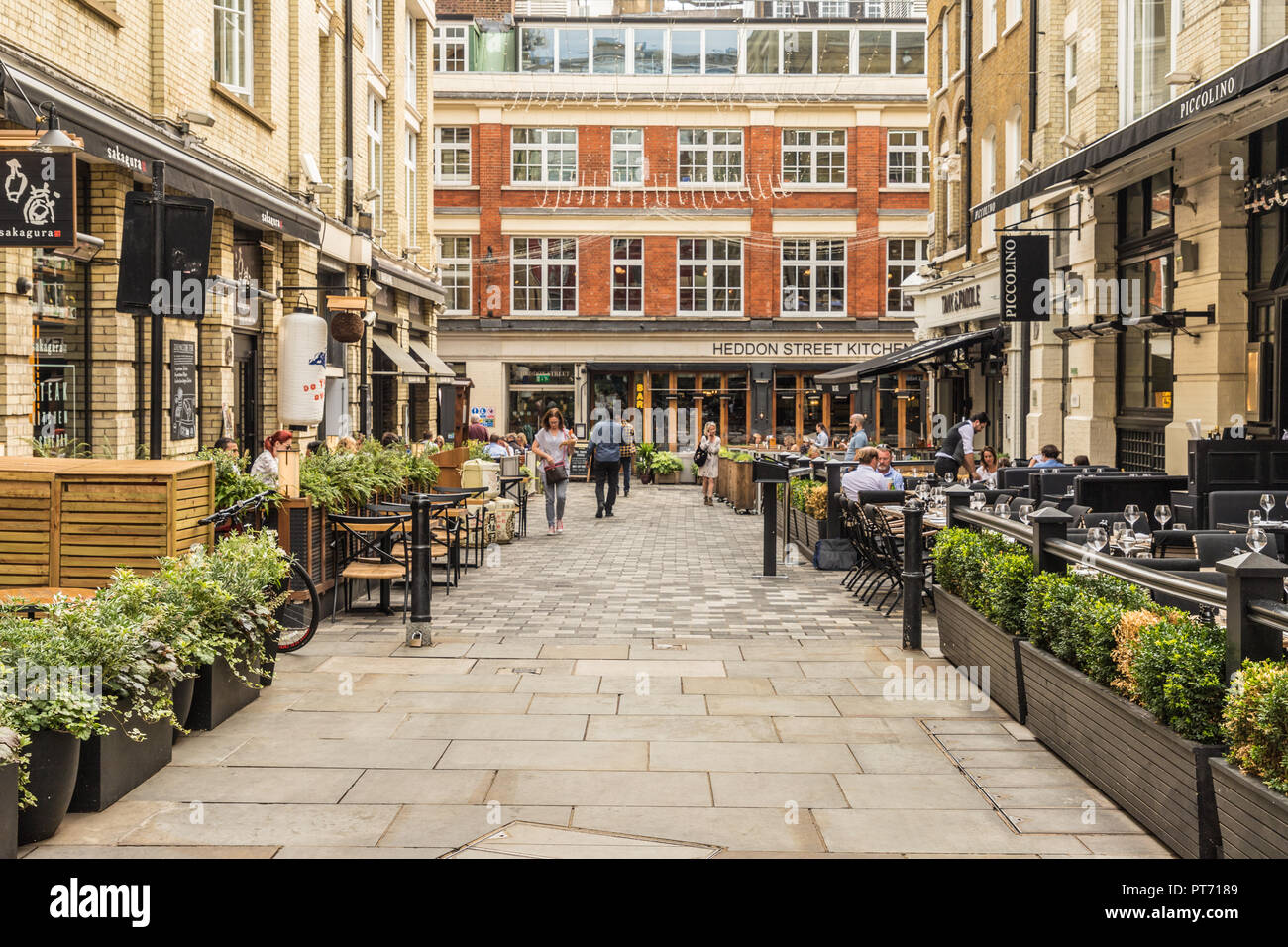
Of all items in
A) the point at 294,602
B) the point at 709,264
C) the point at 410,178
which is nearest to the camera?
the point at 294,602

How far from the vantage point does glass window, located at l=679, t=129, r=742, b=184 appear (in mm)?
40531

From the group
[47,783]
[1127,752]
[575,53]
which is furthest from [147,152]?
[575,53]

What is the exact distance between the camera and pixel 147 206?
8.01 m

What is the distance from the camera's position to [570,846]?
476cm

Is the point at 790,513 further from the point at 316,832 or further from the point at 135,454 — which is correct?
the point at 316,832

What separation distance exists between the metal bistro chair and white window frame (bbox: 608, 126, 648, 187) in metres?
31.2

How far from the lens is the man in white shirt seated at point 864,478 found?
43.2 feet

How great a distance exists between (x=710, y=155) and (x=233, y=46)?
83.9 ft

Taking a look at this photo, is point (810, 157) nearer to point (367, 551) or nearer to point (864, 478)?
point (864, 478)

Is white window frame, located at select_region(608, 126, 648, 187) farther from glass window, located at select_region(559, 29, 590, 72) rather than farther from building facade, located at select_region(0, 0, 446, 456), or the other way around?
building facade, located at select_region(0, 0, 446, 456)

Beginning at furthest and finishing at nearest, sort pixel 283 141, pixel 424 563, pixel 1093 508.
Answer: pixel 283 141
pixel 1093 508
pixel 424 563

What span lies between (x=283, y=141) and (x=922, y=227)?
26.0 meters

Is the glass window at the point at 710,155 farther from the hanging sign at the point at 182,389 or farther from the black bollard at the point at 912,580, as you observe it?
the black bollard at the point at 912,580
